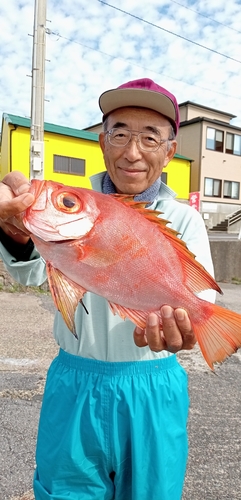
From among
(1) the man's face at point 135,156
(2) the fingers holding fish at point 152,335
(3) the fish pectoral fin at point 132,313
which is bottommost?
(2) the fingers holding fish at point 152,335

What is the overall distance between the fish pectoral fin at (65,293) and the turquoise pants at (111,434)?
22.5 inches

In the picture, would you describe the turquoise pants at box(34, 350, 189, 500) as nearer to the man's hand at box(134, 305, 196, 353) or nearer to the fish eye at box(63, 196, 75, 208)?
the man's hand at box(134, 305, 196, 353)

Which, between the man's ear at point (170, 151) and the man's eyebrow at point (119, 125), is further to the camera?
the man's ear at point (170, 151)

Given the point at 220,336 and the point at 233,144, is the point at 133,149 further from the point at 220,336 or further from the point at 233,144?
the point at 233,144

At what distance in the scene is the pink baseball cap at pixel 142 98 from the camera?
69.2 inches

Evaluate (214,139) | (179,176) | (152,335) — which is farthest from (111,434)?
(214,139)

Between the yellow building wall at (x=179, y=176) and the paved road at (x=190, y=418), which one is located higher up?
the yellow building wall at (x=179, y=176)

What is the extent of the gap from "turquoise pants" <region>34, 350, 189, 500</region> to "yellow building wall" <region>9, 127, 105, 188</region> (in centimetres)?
1819

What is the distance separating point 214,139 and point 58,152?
14.1m

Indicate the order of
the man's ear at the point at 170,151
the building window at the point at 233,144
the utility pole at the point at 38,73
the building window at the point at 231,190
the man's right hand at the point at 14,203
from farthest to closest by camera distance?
1. the building window at the point at 231,190
2. the building window at the point at 233,144
3. the utility pole at the point at 38,73
4. the man's ear at the point at 170,151
5. the man's right hand at the point at 14,203

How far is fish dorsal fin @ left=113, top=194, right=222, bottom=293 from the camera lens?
1.40 m

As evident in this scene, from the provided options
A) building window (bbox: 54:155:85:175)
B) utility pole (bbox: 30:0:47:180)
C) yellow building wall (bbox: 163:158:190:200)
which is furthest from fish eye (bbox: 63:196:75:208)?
yellow building wall (bbox: 163:158:190:200)

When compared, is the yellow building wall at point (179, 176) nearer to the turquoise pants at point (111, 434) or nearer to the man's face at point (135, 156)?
the man's face at point (135, 156)

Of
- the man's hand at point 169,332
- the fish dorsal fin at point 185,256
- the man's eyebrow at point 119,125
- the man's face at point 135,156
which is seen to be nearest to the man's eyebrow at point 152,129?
the man's face at point 135,156
